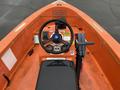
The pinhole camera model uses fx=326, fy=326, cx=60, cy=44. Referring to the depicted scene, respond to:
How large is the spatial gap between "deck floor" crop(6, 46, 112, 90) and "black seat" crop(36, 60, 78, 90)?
55cm

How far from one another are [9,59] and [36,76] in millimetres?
470

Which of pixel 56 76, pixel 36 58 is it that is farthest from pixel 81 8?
pixel 56 76

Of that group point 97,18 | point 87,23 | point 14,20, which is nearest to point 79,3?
point 97,18

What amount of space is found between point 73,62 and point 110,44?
587 mm

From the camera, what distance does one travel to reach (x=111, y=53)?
445cm

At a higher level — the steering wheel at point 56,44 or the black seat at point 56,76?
the steering wheel at point 56,44

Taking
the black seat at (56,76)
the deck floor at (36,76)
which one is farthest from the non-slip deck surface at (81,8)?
the black seat at (56,76)

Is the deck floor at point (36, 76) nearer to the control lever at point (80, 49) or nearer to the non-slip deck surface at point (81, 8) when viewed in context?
the control lever at point (80, 49)

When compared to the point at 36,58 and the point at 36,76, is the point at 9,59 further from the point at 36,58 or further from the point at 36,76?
the point at 36,58

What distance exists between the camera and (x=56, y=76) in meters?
3.94

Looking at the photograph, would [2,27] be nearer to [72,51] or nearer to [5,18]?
[5,18]

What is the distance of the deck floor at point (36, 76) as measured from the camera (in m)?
4.61

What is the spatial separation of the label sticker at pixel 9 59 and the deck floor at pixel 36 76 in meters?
0.19

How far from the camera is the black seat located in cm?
377
